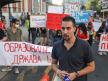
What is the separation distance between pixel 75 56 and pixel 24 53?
6610 millimetres

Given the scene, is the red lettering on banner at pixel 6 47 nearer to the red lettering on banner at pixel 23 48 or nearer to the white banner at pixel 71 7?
the red lettering on banner at pixel 23 48

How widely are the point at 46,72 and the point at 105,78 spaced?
180cm

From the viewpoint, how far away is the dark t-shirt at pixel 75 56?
191 inches

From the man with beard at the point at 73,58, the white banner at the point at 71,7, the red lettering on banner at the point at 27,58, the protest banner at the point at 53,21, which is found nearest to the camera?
the man with beard at the point at 73,58

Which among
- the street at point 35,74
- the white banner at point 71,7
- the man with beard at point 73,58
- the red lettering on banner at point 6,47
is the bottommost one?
the street at point 35,74

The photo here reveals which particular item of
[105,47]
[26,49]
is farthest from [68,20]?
[105,47]

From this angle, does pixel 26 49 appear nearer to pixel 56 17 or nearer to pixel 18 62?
pixel 18 62

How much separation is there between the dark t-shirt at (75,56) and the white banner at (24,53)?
6301 millimetres

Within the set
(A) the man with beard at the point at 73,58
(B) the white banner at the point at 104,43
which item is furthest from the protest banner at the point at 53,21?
(A) the man with beard at the point at 73,58

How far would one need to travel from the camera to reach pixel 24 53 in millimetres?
11367

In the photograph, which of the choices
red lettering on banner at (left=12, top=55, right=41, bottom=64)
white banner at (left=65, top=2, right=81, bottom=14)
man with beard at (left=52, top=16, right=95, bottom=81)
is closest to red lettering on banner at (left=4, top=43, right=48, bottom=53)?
red lettering on banner at (left=12, top=55, right=41, bottom=64)

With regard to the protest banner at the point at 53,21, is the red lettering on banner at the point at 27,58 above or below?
below

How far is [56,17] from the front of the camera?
62.3 feet

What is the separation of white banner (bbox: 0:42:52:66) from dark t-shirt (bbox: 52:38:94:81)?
6.30m
